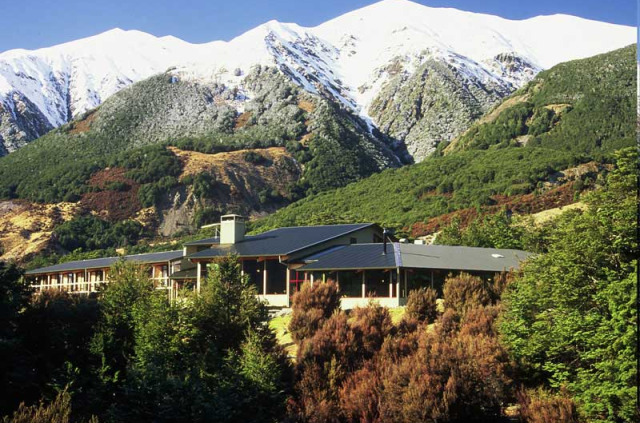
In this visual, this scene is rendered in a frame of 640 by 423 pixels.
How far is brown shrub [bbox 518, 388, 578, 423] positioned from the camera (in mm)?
17609

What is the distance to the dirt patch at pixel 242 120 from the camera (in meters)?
139

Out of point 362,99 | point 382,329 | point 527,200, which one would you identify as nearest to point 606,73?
point 527,200

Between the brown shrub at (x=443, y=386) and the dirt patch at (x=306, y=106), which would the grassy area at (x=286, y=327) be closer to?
the brown shrub at (x=443, y=386)

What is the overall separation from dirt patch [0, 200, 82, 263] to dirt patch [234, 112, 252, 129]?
150 feet

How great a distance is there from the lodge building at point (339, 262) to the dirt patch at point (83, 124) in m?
103

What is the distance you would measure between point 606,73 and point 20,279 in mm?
107642

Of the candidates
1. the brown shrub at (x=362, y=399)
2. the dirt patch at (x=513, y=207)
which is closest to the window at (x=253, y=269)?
the brown shrub at (x=362, y=399)

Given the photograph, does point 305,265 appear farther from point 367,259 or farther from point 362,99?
point 362,99

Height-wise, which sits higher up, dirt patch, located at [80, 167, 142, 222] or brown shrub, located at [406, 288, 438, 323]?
dirt patch, located at [80, 167, 142, 222]

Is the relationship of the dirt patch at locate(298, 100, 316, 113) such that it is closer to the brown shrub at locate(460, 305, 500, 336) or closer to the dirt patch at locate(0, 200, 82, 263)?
the dirt patch at locate(0, 200, 82, 263)

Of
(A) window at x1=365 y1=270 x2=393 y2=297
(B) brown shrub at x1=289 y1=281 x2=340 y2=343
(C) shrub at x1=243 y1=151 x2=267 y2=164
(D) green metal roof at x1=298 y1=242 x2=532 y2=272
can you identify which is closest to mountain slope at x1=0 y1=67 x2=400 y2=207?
(C) shrub at x1=243 y1=151 x2=267 y2=164

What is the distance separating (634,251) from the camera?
18.6 m

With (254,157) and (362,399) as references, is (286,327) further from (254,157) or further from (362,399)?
(254,157)

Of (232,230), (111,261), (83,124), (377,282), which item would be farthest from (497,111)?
(377,282)
